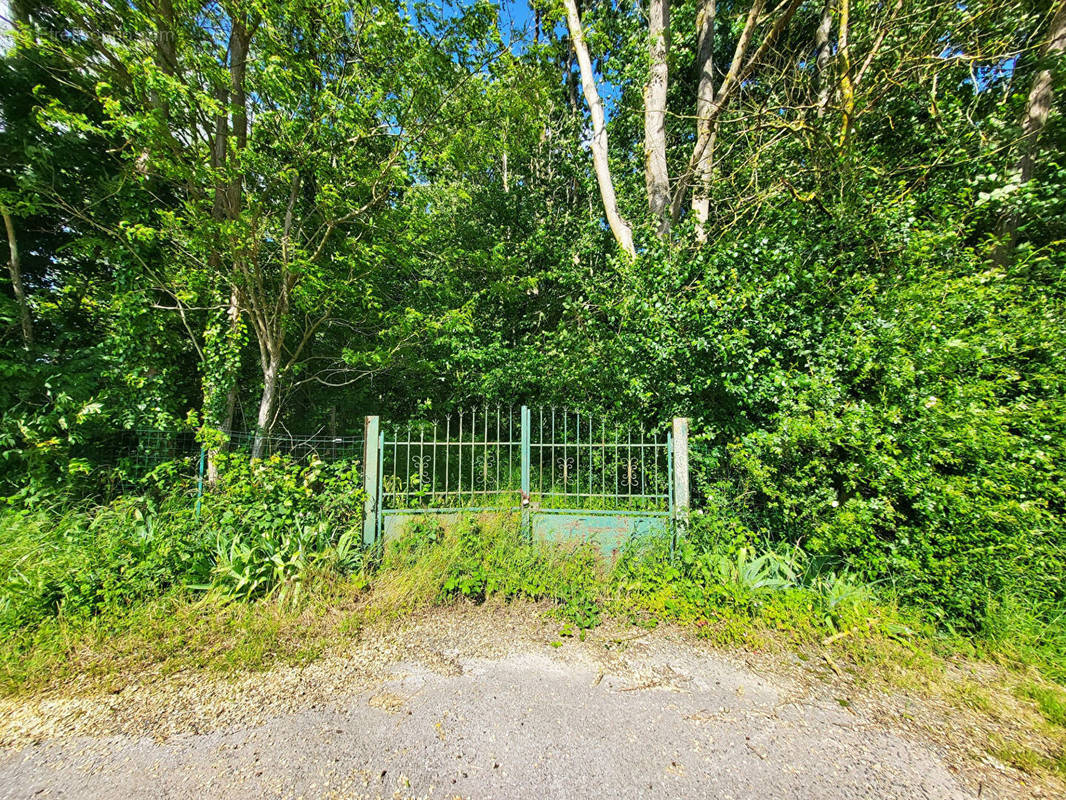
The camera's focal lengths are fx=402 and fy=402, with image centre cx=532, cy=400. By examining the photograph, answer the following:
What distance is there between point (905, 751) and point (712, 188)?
7220 millimetres

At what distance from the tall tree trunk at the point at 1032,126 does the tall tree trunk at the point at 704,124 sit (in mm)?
3536

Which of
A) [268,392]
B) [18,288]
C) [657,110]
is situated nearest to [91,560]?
[268,392]

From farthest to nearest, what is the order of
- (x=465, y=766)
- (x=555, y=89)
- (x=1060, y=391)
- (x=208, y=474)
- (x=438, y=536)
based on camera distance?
(x=555, y=89) → (x=208, y=474) → (x=438, y=536) → (x=1060, y=391) → (x=465, y=766)

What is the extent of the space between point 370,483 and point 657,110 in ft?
24.0

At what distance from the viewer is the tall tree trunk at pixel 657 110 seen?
6.61 m

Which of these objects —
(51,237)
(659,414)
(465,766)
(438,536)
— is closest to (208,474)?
(438,536)

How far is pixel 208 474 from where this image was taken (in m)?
5.48

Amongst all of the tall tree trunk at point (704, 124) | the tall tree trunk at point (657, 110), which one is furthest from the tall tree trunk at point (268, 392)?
the tall tree trunk at point (704, 124)

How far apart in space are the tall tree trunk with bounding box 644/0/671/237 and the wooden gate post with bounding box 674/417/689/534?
12.5ft

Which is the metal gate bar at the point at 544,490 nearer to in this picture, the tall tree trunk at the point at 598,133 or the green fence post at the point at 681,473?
the green fence post at the point at 681,473

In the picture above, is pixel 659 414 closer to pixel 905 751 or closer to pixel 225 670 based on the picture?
pixel 905 751

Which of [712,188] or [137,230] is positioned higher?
[712,188]

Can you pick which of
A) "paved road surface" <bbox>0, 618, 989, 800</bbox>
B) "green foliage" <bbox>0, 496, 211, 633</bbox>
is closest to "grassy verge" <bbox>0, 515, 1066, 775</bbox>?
"green foliage" <bbox>0, 496, 211, 633</bbox>

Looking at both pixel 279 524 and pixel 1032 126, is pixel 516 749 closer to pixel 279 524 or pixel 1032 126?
pixel 279 524
